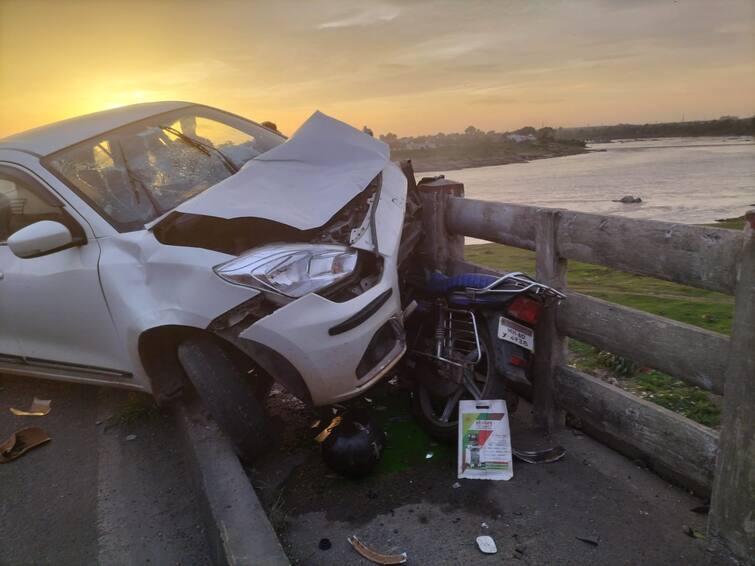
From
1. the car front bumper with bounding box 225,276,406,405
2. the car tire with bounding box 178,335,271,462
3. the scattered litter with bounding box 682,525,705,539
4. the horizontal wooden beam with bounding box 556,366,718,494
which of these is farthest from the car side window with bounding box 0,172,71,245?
the scattered litter with bounding box 682,525,705,539

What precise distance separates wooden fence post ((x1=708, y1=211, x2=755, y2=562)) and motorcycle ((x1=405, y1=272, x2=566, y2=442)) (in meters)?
1.15

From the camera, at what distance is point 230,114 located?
5.06 meters

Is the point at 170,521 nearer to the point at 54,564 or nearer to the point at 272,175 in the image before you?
the point at 54,564

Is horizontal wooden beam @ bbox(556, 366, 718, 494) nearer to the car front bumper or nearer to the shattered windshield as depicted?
the car front bumper

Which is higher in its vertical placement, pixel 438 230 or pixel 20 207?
pixel 20 207

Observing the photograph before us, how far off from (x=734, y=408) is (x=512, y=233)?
1724mm

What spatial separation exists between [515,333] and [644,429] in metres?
0.79

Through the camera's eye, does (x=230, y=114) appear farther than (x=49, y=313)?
Yes

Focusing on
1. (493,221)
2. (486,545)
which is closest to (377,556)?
(486,545)

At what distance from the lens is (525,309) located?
3.21 metres

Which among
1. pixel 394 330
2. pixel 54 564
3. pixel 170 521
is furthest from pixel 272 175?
pixel 54 564

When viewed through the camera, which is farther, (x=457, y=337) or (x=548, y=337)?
(x=457, y=337)

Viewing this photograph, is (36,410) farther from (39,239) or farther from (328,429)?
(328,429)

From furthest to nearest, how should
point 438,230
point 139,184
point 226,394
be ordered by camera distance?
point 438,230, point 139,184, point 226,394
